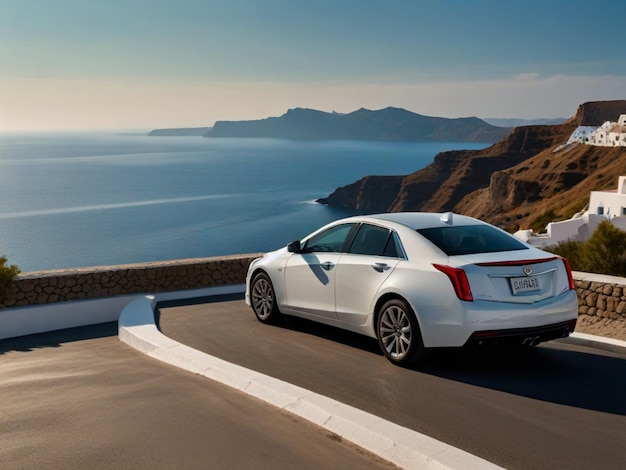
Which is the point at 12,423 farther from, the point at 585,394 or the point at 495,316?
the point at 585,394

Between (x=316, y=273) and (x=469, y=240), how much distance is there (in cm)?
199

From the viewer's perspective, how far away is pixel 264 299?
9.72 metres

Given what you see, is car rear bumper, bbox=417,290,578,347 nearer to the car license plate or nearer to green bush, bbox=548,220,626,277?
the car license plate

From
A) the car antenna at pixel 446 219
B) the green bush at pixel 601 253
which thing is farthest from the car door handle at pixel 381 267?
the green bush at pixel 601 253

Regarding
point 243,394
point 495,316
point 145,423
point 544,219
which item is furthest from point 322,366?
point 544,219

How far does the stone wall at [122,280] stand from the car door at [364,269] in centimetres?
606

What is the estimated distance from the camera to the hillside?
105m

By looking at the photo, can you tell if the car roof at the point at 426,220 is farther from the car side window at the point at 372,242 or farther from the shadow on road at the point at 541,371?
the shadow on road at the point at 541,371

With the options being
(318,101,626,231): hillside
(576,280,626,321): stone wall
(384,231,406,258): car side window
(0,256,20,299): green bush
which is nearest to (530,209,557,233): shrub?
(318,101,626,231): hillside

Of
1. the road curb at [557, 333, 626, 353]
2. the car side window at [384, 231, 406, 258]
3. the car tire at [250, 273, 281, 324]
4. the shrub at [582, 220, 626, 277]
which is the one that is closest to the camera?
the car side window at [384, 231, 406, 258]

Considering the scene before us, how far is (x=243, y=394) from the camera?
20.6 feet

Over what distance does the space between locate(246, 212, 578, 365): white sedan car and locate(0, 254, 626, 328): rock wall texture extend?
388 cm

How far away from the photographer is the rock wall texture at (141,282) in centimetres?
1088

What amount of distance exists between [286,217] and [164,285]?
491 feet
